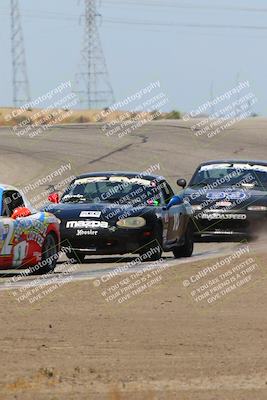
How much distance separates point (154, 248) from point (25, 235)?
307 cm

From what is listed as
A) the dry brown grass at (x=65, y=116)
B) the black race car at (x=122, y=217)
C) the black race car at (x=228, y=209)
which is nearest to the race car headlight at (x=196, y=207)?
the black race car at (x=228, y=209)

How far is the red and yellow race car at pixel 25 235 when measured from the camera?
52.6ft

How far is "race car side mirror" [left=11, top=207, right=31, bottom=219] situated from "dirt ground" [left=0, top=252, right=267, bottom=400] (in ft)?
5.34

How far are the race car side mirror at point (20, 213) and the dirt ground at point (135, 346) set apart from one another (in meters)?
1.63

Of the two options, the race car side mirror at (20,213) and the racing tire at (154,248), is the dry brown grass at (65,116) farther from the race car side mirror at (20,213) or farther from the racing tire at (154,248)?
the race car side mirror at (20,213)

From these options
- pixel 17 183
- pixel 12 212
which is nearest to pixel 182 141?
pixel 17 183

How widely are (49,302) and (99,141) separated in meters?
33.8

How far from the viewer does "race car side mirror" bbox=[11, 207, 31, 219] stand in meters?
16.2

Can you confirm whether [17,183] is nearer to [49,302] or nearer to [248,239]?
[248,239]

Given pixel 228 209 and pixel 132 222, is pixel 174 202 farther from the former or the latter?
pixel 228 209

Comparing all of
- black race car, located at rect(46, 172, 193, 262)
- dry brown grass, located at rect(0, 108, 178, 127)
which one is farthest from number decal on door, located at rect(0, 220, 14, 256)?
dry brown grass, located at rect(0, 108, 178, 127)

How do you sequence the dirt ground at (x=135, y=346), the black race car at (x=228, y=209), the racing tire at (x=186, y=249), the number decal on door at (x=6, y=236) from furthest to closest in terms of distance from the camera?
the black race car at (x=228, y=209) < the racing tire at (x=186, y=249) < the number decal on door at (x=6, y=236) < the dirt ground at (x=135, y=346)

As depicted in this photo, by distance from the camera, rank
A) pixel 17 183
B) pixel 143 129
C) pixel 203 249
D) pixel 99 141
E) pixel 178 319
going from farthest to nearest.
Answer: pixel 143 129, pixel 99 141, pixel 17 183, pixel 203 249, pixel 178 319

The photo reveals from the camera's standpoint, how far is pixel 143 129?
52.7 metres
